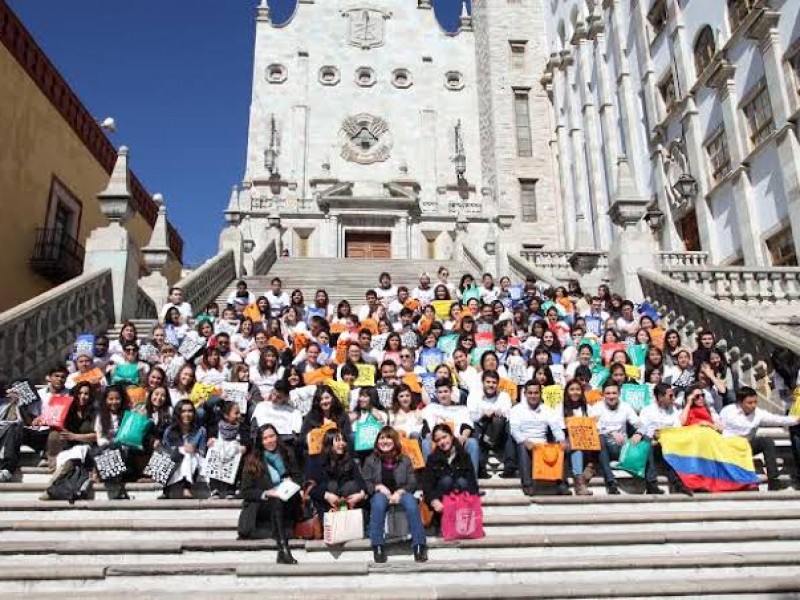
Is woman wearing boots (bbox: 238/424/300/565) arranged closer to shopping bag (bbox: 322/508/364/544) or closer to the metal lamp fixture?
shopping bag (bbox: 322/508/364/544)

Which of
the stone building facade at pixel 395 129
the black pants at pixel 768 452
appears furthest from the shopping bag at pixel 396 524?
the stone building facade at pixel 395 129

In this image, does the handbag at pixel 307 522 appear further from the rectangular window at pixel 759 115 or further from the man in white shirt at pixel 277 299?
the rectangular window at pixel 759 115

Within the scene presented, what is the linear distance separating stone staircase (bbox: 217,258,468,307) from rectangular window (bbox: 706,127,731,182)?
811cm

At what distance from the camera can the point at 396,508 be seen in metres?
6.01

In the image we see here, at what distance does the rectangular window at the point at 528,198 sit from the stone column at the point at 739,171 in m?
13.4

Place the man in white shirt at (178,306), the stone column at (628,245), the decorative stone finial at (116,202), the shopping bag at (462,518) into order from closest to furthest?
the shopping bag at (462,518)
the man in white shirt at (178,306)
the decorative stone finial at (116,202)
the stone column at (628,245)

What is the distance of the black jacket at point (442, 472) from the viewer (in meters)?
6.32

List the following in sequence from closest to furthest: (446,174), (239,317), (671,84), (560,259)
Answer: (239,317) → (560,259) → (671,84) → (446,174)

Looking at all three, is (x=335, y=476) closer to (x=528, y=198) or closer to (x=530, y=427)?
(x=530, y=427)

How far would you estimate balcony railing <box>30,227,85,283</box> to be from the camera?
770 inches

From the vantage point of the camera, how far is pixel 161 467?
21.7ft

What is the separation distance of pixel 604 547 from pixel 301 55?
109 feet

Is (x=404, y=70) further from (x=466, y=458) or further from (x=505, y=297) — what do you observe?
(x=466, y=458)

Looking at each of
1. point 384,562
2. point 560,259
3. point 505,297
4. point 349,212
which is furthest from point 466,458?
point 349,212
